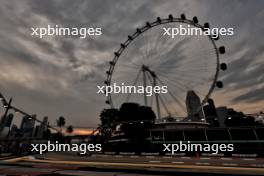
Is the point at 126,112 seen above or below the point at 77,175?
above

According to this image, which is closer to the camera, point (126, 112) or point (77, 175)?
point (77, 175)

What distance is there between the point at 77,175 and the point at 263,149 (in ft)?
72.0

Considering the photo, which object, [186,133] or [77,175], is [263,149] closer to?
[186,133]

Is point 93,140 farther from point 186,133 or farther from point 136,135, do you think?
point 186,133

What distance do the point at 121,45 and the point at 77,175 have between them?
131ft

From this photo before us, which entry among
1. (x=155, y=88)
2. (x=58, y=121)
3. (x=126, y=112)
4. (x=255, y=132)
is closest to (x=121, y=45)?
(x=155, y=88)

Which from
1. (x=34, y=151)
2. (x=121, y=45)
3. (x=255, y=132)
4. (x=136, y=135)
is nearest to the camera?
(x=255, y=132)

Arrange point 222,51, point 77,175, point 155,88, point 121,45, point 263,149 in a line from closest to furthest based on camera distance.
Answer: point 77,175
point 263,149
point 222,51
point 155,88
point 121,45

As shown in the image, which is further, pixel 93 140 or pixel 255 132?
pixel 93 140

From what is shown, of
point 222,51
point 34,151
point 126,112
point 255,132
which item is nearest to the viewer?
point 255,132

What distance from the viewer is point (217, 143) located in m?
21.9

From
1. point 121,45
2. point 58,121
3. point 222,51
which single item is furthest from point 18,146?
point 58,121

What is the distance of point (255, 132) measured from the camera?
2169 cm

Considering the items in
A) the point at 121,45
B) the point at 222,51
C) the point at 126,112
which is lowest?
the point at 126,112
